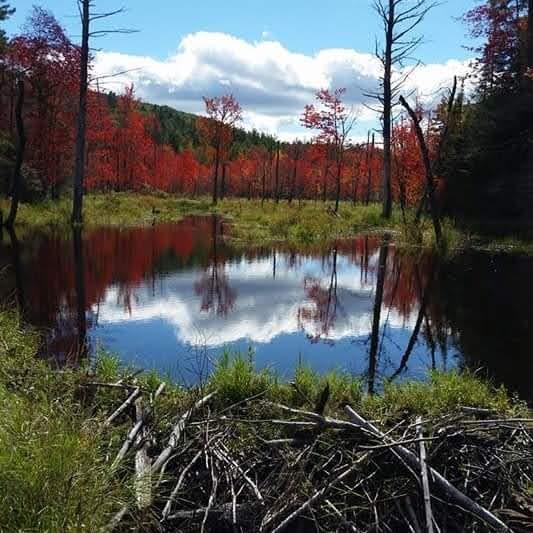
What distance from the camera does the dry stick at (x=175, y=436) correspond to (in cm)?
321

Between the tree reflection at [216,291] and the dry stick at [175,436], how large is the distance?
163 inches

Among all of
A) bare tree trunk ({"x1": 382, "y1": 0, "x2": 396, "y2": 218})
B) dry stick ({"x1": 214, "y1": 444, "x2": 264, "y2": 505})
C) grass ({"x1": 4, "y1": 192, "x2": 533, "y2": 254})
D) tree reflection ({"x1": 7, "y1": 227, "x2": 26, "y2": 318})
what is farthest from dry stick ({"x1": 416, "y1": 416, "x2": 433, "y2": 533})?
bare tree trunk ({"x1": 382, "y1": 0, "x2": 396, "y2": 218})

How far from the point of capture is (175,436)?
3.52 metres

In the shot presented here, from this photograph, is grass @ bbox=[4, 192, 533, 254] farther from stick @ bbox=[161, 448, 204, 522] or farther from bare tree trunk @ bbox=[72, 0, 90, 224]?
stick @ bbox=[161, 448, 204, 522]

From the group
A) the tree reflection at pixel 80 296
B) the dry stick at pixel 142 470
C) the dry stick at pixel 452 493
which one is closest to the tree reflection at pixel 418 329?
the dry stick at pixel 452 493

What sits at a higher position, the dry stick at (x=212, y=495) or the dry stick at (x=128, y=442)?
the dry stick at (x=128, y=442)

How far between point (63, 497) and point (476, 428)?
2.49 m

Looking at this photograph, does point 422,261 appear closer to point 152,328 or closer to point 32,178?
point 152,328

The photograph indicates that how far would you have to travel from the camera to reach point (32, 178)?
2525 centimetres

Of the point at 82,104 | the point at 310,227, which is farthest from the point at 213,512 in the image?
the point at 82,104

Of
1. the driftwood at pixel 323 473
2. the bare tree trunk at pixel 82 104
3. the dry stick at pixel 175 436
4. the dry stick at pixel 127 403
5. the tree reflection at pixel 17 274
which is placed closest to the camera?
the driftwood at pixel 323 473

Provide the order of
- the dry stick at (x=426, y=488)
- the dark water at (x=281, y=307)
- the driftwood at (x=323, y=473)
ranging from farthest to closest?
the dark water at (x=281, y=307) < the driftwood at (x=323, y=473) < the dry stick at (x=426, y=488)

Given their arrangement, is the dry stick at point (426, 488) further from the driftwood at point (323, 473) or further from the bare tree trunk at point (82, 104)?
the bare tree trunk at point (82, 104)

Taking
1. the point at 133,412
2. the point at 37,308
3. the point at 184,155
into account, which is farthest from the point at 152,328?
the point at 184,155
